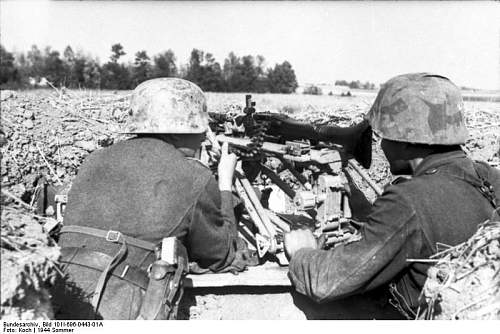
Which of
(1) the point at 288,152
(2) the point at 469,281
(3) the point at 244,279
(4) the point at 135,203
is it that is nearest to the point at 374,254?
(2) the point at 469,281

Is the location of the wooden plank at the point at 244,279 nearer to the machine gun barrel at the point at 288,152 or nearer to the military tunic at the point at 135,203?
the military tunic at the point at 135,203

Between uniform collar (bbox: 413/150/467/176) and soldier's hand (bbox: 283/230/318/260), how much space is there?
3.33 ft

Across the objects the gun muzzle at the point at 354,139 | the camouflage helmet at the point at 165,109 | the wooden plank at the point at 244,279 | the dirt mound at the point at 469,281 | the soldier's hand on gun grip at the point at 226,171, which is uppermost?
the camouflage helmet at the point at 165,109

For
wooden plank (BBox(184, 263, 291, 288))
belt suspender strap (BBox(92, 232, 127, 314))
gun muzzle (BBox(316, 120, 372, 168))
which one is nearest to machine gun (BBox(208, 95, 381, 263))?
gun muzzle (BBox(316, 120, 372, 168))

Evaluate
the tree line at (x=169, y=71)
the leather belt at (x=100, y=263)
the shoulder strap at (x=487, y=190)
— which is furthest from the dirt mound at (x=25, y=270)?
the tree line at (x=169, y=71)

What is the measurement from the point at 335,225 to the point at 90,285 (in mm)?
2547

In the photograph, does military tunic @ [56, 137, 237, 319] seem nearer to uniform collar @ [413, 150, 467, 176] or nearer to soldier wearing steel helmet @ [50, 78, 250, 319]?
soldier wearing steel helmet @ [50, 78, 250, 319]

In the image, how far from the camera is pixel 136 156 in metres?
3.34

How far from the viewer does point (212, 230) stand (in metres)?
3.58

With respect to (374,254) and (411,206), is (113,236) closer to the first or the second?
(374,254)

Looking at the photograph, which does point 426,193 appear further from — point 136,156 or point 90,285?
point 90,285

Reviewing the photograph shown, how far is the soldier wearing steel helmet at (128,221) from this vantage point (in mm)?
2941

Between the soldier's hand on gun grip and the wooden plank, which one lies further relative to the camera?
the soldier's hand on gun grip

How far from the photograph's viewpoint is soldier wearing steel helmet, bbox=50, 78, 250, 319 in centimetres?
294
